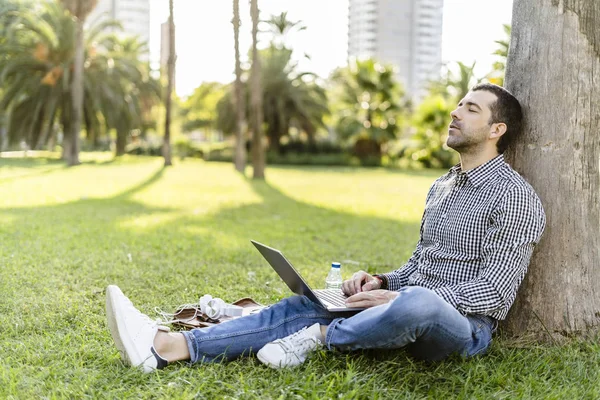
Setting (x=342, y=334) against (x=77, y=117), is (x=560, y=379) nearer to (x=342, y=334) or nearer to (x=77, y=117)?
(x=342, y=334)

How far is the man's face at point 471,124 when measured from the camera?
129 inches

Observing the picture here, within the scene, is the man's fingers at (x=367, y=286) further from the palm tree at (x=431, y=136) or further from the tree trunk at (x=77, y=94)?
the palm tree at (x=431, y=136)

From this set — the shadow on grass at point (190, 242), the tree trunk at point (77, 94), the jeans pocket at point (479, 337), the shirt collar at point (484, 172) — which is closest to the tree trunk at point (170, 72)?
the tree trunk at point (77, 94)

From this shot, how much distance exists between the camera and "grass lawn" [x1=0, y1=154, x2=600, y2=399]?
2793mm

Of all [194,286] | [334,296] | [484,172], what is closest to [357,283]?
[334,296]

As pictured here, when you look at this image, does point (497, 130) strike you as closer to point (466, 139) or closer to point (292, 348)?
point (466, 139)

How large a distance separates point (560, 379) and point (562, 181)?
1067mm

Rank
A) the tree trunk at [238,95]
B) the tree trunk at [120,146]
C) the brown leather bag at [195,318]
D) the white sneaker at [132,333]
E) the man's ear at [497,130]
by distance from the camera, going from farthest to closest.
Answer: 1. the tree trunk at [120,146]
2. the tree trunk at [238,95]
3. the brown leather bag at [195,318]
4. the man's ear at [497,130]
5. the white sneaker at [132,333]

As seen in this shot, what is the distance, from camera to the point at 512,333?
3.56 metres

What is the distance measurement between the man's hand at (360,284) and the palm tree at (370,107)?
3076 centimetres

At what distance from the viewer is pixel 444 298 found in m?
2.94

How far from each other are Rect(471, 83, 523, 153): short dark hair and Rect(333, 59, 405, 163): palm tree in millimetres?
30629

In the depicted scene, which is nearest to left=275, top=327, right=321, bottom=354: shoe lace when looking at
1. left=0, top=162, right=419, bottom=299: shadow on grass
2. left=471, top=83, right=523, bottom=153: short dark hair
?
left=471, top=83, right=523, bottom=153: short dark hair

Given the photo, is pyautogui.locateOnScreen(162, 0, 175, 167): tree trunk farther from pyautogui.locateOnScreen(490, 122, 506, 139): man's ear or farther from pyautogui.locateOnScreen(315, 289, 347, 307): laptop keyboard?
pyautogui.locateOnScreen(490, 122, 506, 139): man's ear
